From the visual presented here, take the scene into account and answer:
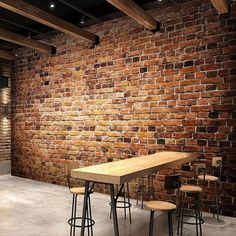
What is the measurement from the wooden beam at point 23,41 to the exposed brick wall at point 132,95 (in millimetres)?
245

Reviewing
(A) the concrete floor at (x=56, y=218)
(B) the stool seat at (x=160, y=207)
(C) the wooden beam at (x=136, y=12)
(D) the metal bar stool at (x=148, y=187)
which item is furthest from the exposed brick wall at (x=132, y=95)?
(B) the stool seat at (x=160, y=207)

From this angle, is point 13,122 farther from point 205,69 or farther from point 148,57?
point 205,69

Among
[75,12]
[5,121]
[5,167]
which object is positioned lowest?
[5,167]

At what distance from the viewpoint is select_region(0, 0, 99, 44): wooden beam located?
3725mm

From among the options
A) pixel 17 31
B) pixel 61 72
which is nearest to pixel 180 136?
pixel 61 72

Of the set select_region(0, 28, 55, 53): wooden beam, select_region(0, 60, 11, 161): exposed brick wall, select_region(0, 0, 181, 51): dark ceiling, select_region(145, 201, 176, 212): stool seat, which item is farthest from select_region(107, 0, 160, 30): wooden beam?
select_region(0, 60, 11, 161): exposed brick wall

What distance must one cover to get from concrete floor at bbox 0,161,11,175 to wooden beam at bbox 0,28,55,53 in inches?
122

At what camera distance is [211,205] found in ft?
12.3

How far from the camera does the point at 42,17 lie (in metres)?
4.14

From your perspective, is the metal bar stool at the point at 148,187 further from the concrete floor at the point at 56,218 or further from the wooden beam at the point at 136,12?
the wooden beam at the point at 136,12

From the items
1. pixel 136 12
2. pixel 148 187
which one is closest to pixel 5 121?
pixel 148 187

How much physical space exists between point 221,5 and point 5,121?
564 centimetres

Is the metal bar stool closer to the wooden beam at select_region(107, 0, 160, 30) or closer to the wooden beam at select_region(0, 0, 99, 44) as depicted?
the wooden beam at select_region(107, 0, 160, 30)

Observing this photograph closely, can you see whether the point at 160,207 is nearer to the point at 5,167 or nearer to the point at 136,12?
the point at 136,12
